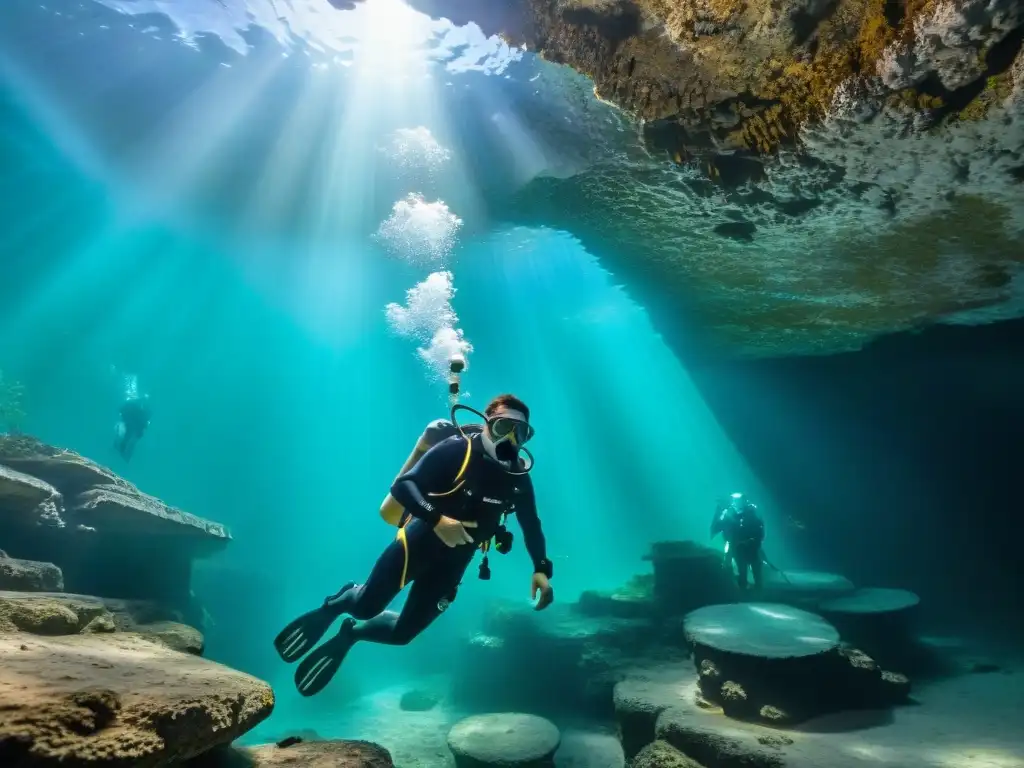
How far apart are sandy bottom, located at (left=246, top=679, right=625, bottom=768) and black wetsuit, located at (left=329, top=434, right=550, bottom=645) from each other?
5.95m

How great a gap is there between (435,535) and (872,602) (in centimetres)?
935

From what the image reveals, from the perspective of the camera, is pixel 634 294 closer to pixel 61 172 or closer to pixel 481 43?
pixel 481 43

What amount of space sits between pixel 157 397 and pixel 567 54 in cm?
8028

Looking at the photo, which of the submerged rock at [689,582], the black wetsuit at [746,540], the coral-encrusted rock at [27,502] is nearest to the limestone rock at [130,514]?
the coral-encrusted rock at [27,502]

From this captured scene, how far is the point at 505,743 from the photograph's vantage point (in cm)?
781

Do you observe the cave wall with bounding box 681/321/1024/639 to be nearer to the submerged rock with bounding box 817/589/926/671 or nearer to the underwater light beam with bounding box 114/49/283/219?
the submerged rock with bounding box 817/589/926/671

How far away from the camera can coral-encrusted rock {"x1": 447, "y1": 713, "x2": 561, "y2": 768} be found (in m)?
7.34

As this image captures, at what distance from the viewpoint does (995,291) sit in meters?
7.80

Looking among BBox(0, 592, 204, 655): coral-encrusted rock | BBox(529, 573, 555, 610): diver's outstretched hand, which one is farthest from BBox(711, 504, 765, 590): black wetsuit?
BBox(0, 592, 204, 655): coral-encrusted rock

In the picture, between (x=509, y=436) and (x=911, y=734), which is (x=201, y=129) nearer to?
(x=509, y=436)

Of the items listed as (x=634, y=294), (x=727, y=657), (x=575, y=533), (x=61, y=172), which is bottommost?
(x=575, y=533)

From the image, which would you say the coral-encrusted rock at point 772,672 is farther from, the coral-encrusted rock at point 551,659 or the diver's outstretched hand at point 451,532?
the diver's outstretched hand at point 451,532

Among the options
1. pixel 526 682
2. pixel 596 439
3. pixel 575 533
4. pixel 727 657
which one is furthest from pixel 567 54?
pixel 575 533

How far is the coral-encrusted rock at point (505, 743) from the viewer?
7.34 meters
